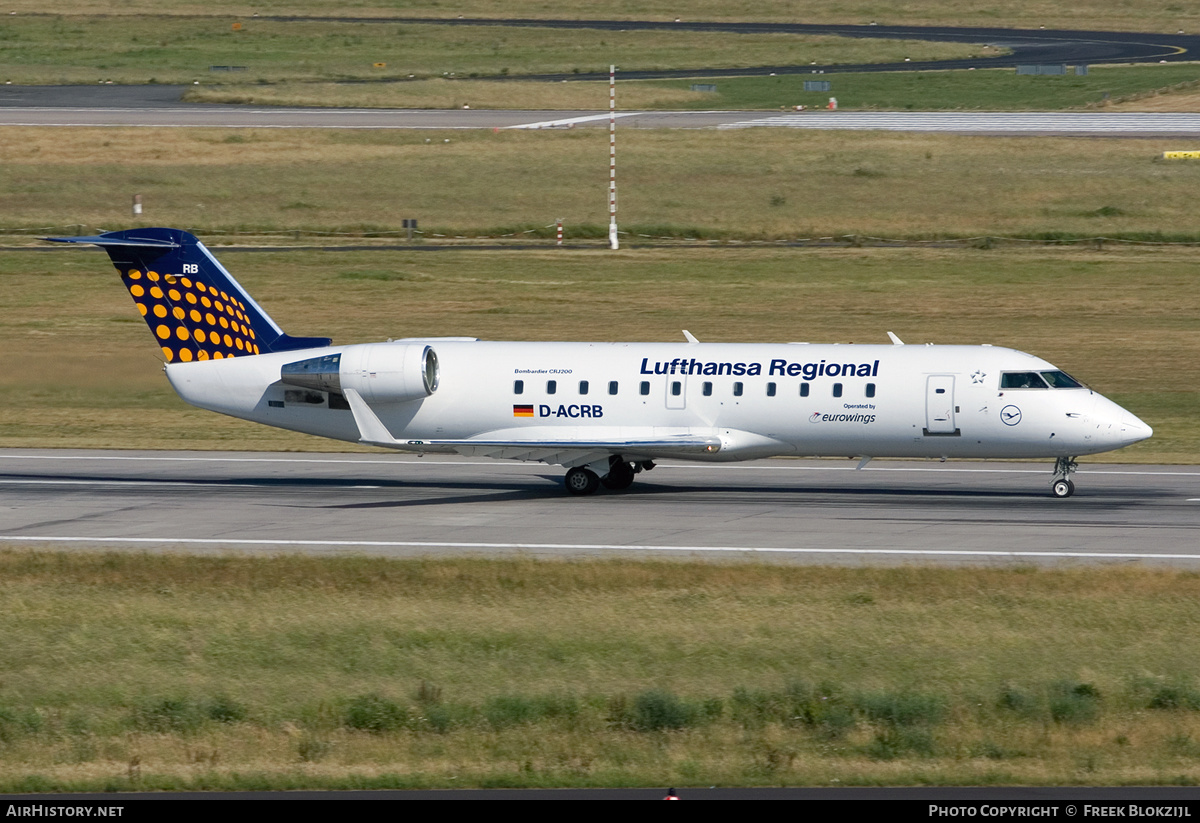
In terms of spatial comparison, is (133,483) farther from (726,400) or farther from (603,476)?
(726,400)

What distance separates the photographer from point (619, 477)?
36.8m

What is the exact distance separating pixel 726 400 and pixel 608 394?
2541 millimetres

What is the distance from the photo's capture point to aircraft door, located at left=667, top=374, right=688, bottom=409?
35.2 metres

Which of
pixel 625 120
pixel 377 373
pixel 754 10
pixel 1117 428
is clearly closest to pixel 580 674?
pixel 377 373

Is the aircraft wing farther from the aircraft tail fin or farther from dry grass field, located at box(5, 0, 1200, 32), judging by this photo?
dry grass field, located at box(5, 0, 1200, 32)

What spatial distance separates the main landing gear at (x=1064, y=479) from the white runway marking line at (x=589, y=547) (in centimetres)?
643

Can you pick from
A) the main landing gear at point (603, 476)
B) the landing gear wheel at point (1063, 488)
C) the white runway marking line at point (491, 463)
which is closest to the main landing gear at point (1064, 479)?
the landing gear wheel at point (1063, 488)

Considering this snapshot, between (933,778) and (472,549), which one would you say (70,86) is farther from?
(933,778)

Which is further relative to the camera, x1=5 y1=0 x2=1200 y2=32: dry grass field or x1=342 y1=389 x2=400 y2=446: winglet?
x1=5 y1=0 x2=1200 y2=32: dry grass field

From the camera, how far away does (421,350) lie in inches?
1405

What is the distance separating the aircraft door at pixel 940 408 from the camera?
112ft

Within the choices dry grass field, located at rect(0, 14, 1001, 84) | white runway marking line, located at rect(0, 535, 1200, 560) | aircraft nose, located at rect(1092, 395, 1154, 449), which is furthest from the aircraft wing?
dry grass field, located at rect(0, 14, 1001, 84)

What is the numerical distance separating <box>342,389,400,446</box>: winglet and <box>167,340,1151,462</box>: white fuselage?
0.80 metres

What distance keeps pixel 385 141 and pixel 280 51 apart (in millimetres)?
45995
